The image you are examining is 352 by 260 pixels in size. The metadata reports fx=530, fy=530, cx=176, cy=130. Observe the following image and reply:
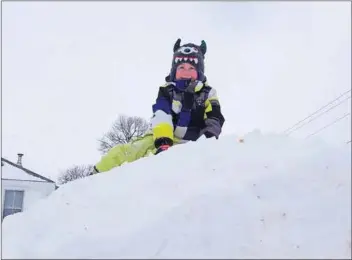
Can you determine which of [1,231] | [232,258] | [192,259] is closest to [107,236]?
[192,259]

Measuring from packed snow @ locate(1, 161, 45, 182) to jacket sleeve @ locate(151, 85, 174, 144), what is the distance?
13.8m

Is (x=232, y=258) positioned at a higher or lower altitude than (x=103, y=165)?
lower

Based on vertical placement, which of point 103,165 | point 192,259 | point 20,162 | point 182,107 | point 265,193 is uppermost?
point 20,162

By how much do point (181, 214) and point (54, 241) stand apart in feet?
2.51

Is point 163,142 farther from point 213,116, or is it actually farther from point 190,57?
point 190,57

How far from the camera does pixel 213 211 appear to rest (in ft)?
10.4

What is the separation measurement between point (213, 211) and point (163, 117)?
2627 millimetres

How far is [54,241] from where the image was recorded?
312 cm

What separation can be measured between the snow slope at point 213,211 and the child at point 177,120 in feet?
5.92

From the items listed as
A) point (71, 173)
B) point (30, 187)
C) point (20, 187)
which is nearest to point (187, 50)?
point (20, 187)

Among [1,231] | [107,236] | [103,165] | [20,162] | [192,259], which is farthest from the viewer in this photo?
[20,162]

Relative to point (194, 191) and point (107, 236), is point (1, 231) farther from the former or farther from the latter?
point (194, 191)

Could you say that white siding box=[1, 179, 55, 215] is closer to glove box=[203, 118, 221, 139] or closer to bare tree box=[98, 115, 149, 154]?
bare tree box=[98, 115, 149, 154]

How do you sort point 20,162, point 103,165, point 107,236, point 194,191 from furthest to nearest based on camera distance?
point 20,162
point 103,165
point 194,191
point 107,236
